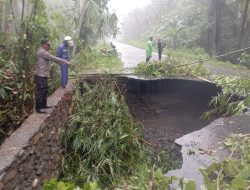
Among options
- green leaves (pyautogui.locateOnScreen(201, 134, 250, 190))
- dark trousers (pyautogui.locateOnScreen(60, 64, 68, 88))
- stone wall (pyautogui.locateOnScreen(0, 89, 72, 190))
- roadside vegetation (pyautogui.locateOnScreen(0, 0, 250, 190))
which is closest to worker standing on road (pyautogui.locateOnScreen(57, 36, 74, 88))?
dark trousers (pyautogui.locateOnScreen(60, 64, 68, 88))

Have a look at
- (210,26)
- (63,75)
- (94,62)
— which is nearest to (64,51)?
(63,75)

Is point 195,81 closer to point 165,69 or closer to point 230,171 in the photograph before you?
point 165,69

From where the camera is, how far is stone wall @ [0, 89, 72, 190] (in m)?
4.49

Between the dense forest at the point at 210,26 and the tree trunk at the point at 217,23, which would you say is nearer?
the dense forest at the point at 210,26

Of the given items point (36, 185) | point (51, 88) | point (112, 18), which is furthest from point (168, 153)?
point (112, 18)

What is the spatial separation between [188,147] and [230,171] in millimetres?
4174

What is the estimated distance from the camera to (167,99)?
13273 millimetres

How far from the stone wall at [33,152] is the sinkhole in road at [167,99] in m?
4.72

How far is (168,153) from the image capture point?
9062 mm

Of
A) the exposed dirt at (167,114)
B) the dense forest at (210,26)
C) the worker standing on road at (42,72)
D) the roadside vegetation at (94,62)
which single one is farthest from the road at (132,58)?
the worker standing on road at (42,72)

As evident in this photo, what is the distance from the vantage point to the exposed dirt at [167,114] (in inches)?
433

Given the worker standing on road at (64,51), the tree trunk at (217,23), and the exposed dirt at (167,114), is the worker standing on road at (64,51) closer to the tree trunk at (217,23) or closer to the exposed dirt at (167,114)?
the exposed dirt at (167,114)

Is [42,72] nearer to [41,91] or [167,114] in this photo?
[41,91]

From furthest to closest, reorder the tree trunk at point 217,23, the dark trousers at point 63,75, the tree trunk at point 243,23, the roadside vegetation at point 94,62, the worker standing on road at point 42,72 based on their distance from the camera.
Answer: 1. the tree trunk at point 217,23
2. the tree trunk at point 243,23
3. the roadside vegetation at point 94,62
4. the dark trousers at point 63,75
5. the worker standing on road at point 42,72
